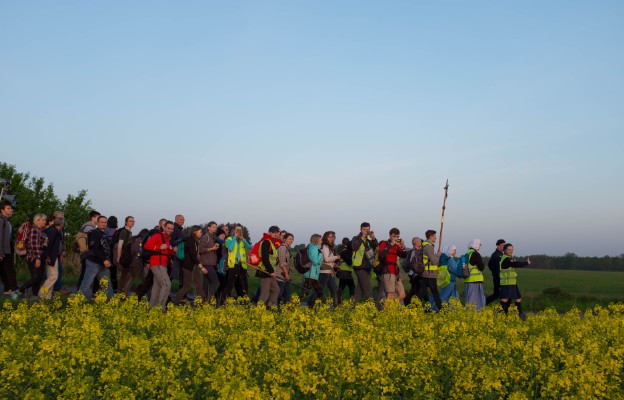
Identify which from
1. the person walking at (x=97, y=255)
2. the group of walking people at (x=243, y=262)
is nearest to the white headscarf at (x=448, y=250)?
the group of walking people at (x=243, y=262)

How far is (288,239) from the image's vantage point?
17.9 metres

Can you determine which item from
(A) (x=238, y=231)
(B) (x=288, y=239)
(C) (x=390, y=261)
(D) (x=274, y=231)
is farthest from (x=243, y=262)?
(C) (x=390, y=261)

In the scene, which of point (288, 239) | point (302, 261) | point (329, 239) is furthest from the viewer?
point (302, 261)

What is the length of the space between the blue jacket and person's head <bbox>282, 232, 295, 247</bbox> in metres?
1.01

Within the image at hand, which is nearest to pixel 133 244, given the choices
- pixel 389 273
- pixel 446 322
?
pixel 389 273

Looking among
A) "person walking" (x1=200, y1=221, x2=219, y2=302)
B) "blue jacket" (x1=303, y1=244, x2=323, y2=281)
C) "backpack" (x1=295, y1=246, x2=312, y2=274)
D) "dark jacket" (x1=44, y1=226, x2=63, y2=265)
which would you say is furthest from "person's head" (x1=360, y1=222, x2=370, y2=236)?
"dark jacket" (x1=44, y1=226, x2=63, y2=265)

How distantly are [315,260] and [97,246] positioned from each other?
5534mm

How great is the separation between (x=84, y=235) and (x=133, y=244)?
1477 millimetres

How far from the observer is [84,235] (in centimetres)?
1686

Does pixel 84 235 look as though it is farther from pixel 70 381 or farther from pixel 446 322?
pixel 70 381

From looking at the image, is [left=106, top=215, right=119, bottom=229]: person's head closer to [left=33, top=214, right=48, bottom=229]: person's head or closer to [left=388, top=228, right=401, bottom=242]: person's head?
[left=33, top=214, right=48, bottom=229]: person's head

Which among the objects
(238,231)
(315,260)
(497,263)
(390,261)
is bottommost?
(315,260)

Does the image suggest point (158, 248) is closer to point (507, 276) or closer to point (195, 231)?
point (195, 231)

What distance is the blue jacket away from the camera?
658 inches
